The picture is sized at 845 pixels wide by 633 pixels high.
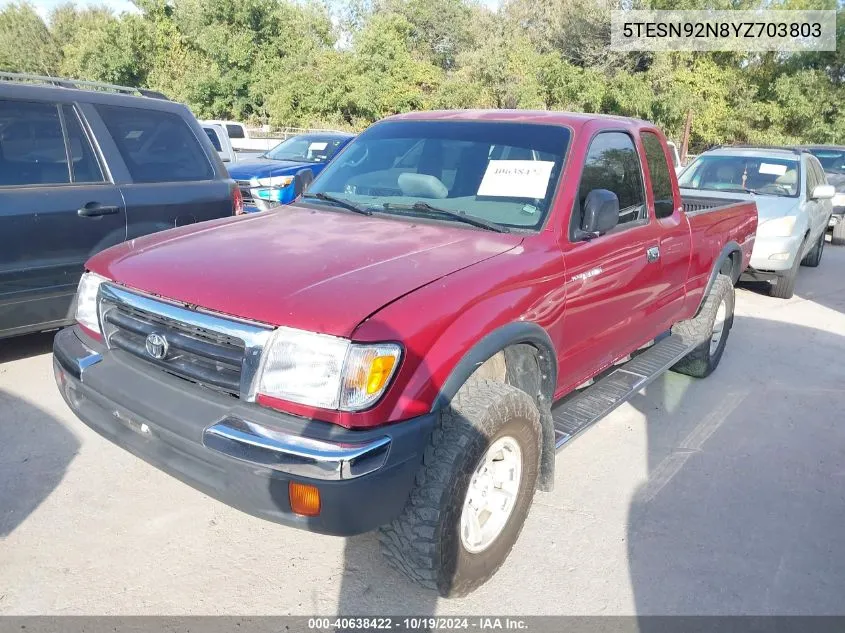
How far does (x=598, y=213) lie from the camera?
322cm

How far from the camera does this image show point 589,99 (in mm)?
27844

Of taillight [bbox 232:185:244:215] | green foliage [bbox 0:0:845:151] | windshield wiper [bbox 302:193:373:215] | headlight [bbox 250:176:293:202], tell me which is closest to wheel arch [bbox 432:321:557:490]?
windshield wiper [bbox 302:193:373:215]

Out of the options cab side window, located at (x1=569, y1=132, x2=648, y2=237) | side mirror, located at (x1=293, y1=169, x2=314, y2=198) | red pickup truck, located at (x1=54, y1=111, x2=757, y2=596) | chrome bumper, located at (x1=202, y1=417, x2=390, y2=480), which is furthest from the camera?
side mirror, located at (x1=293, y1=169, x2=314, y2=198)

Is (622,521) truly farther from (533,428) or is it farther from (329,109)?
(329,109)

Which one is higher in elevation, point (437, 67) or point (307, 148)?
point (437, 67)

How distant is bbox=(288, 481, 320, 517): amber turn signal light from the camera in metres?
2.17

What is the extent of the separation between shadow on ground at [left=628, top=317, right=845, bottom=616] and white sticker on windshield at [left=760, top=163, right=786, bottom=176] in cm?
402

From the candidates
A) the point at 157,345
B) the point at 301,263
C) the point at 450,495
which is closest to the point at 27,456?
the point at 157,345

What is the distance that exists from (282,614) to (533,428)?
1254 millimetres

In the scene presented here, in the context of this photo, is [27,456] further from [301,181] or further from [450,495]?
[450,495]

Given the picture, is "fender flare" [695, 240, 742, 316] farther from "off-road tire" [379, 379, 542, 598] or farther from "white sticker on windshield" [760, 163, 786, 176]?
"white sticker on windshield" [760, 163, 786, 176]

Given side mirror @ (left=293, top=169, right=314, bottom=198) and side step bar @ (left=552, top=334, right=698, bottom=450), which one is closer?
side step bar @ (left=552, top=334, right=698, bottom=450)

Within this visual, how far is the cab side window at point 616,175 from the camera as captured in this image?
346cm

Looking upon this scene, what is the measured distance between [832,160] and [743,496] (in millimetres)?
13549
